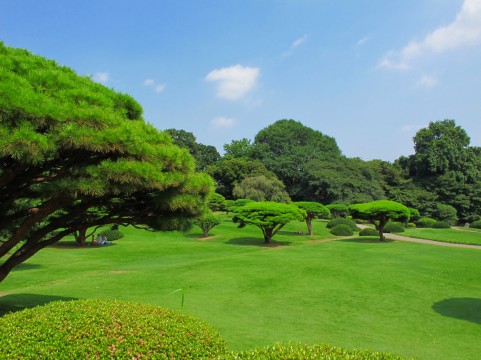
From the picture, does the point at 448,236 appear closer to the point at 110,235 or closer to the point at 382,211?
the point at 382,211

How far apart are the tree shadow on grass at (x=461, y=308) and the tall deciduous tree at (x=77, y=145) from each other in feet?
26.9

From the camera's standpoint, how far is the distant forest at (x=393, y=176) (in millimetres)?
57344

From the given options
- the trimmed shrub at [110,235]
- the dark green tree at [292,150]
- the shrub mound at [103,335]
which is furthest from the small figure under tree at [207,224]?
the dark green tree at [292,150]

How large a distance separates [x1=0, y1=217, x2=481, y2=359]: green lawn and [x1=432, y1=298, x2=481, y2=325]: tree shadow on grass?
0.03 metres

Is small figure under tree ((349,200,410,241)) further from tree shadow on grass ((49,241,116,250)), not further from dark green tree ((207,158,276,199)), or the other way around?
dark green tree ((207,158,276,199))

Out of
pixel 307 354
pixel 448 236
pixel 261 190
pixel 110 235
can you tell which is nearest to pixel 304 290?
pixel 307 354

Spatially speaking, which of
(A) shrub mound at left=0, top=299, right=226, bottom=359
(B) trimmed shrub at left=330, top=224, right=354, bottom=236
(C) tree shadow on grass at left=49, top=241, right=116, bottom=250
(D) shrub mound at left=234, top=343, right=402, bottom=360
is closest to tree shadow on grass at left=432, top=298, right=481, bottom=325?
(D) shrub mound at left=234, top=343, right=402, bottom=360

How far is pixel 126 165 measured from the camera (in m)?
6.27

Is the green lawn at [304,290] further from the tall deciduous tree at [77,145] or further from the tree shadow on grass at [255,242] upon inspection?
the tree shadow on grass at [255,242]

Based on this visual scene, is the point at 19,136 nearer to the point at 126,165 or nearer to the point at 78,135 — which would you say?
the point at 78,135

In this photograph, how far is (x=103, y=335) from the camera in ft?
15.5

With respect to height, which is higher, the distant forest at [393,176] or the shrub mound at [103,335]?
the distant forest at [393,176]

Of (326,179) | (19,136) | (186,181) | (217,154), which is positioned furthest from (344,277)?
(217,154)

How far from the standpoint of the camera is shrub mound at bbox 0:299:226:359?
4520 mm
